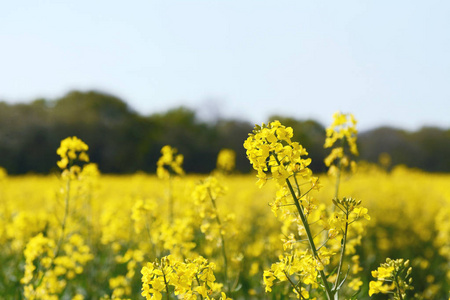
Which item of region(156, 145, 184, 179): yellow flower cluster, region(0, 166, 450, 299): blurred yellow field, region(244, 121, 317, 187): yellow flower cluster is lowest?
region(0, 166, 450, 299): blurred yellow field

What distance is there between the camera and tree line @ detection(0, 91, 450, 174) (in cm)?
2034

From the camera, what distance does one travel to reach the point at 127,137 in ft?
74.8

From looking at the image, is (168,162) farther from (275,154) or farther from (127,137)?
(127,137)

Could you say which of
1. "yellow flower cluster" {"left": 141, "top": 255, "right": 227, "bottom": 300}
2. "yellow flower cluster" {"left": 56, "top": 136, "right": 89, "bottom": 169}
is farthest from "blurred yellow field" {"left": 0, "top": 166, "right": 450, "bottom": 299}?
"yellow flower cluster" {"left": 141, "top": 255, "right": 227, "bottom": 300}

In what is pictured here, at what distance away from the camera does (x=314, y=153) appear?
970 inches

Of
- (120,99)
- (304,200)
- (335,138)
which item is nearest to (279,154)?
(304,200)

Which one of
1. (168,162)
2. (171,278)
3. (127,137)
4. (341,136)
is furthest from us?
(127,137)

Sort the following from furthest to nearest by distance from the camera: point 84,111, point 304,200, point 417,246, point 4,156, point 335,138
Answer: point 84,111 < point 4,156 < point 417,246 < point 335,138 < point 304,200

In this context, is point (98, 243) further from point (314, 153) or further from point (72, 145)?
point (314, 153)

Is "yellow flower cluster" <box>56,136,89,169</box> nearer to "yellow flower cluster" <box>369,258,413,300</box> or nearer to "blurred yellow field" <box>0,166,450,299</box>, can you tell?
"blurred yellow field" <box>0,166,450,299</box>

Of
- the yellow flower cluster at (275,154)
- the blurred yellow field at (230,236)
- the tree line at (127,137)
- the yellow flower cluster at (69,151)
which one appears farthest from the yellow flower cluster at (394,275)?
the tree line at (127,137)

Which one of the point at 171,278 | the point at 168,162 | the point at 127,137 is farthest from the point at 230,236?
the point at 127,137

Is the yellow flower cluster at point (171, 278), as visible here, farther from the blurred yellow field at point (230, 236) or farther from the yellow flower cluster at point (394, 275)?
the yellow flower cluster at point (394, 275)

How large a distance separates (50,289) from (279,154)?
105 inches
